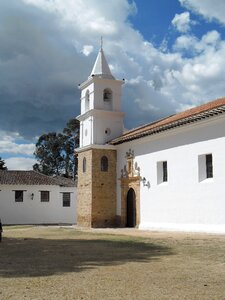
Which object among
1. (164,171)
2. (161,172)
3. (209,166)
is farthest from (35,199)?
(209,166)

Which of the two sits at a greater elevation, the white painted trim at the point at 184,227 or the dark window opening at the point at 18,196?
the dark window opening at the point at 18,196

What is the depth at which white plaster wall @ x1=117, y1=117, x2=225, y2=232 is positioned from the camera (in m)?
17.3

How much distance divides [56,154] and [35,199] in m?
22.2

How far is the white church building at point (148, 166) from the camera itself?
17719mm

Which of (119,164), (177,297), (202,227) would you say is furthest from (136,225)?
(177,297)

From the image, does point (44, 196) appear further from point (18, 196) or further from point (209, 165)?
point (209, 165)

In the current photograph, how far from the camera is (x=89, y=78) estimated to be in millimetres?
26703

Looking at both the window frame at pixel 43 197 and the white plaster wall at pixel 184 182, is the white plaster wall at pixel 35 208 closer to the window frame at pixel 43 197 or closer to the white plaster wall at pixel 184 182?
the window frame at pixel 43 197

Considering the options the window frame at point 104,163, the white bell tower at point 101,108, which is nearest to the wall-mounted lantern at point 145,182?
the window frame at point 104,163

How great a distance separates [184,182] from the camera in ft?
63.0

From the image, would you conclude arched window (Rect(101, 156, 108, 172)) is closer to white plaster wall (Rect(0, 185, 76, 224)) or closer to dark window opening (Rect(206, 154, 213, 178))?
dark window opening (Rect(206, 154, 213, 178))

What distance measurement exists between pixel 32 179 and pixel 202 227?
71.2 feet

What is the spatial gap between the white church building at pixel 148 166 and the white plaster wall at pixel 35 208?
409 inches

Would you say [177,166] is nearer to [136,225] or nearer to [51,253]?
[136,225]
